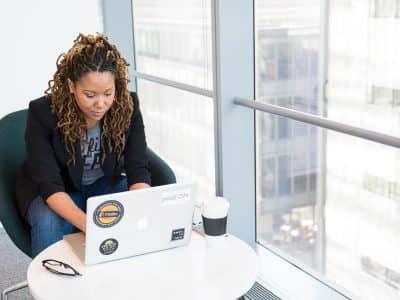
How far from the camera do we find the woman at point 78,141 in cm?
175

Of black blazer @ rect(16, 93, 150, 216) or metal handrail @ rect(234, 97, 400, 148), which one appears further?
black blazer @ rect(16, 93, 150, 216)

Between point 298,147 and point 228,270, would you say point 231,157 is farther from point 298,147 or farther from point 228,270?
point 298,147

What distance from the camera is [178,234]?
5.12 feet

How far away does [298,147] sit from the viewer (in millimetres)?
4113

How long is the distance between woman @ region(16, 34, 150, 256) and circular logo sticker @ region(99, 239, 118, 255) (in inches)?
8.2

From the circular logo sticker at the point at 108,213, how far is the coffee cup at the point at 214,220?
279mm

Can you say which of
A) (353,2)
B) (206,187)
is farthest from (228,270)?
(353,2)

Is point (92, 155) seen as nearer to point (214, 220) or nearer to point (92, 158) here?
point (92, 158)

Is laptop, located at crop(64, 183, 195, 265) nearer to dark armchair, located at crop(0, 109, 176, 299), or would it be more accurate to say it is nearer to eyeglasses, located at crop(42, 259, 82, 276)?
eyeglasses, located at crop(42, 259, 82, 276)

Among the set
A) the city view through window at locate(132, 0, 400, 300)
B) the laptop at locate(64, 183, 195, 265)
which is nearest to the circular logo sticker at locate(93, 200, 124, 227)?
the laptop at locate(64, 183, 195, 265)

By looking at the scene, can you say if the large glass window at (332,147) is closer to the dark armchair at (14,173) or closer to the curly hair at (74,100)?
the dark armchair at (14,173)

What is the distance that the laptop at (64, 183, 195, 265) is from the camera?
1419 mm

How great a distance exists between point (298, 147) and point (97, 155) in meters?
2.45

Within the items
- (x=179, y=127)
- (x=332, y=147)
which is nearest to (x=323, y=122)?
(x=332, y=147)
